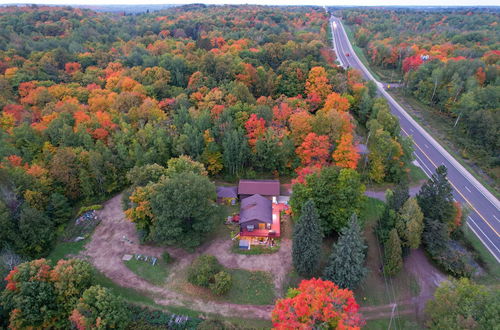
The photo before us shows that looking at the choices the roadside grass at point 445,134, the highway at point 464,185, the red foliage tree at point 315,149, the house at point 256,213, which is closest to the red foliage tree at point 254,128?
the red foliage tree at point 315,149

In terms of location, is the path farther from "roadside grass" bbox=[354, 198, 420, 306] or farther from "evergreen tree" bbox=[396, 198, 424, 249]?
"evergreen tree" bbox=[396, 198, 424, 249]

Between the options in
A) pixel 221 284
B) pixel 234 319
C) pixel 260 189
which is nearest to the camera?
pixel 234 319

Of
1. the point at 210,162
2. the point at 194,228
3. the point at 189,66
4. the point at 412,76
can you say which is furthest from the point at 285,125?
the point at 412,76

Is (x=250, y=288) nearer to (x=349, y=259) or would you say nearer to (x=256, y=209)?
(x=256, y=209)

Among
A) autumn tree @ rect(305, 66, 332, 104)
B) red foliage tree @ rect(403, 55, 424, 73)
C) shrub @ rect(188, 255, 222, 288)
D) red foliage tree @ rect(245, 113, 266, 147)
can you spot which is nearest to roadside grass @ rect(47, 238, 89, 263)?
shrub @ rect(188, 255, 222, 288)

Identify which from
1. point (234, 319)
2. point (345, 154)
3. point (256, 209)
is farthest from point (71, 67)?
point (234, 319)

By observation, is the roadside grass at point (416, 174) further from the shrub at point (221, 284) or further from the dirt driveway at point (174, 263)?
the shrub at point (221, 284)
